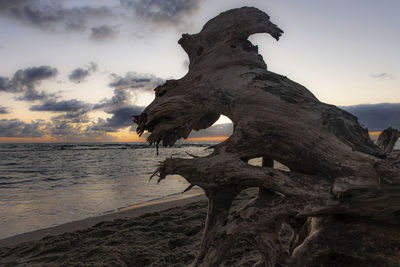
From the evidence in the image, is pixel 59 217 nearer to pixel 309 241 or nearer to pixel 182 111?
pixel 182 111

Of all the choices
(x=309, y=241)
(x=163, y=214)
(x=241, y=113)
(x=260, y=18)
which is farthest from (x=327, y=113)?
(x=163, y=214)

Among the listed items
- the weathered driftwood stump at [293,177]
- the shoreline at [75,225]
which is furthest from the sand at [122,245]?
the weathered driftwood stump at [293,177]

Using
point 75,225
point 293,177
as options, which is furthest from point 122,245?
point 293,177

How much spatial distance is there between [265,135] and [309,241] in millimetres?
1029

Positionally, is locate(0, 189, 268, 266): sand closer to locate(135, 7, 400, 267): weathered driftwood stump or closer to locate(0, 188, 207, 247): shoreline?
locate(0, 188, 207, 247): shoreline

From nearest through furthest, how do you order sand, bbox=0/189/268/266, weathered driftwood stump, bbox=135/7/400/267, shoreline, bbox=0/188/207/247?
weathered driftwood stump, bbox=135/7/400/267, sand, bbox=0/189/268/266, shoreline, bbox=0/188/207/247

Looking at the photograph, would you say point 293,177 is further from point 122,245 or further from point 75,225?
point 75,225

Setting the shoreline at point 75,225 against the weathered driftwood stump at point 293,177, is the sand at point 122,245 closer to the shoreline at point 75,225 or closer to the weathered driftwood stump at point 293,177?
the shoreline at point 75,225

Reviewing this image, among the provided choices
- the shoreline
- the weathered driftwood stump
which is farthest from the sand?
the weathered driftwood stump

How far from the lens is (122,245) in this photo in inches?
173

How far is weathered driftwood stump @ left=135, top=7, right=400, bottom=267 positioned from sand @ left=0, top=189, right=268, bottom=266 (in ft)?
4.02

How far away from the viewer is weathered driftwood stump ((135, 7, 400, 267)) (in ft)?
7.22

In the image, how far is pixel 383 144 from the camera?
3.31 m

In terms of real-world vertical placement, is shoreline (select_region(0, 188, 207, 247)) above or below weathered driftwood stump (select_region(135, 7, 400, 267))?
below
